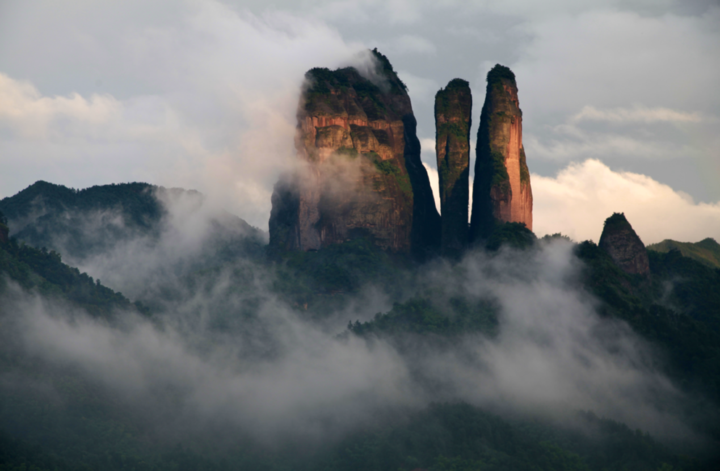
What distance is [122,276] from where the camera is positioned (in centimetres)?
11969

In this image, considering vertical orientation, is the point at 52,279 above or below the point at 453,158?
below

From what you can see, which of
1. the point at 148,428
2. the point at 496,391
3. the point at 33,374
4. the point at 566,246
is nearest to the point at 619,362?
the point at 496,391

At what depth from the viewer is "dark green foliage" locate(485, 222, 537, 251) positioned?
81.8 m

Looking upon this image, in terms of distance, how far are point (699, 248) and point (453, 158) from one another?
1676 inches

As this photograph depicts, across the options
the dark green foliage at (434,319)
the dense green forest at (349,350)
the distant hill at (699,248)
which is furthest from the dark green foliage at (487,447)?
the distant hill at (699,248)

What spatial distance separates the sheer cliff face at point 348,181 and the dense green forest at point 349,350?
3.20 m

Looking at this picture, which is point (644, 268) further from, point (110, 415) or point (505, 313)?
point (110, 415)

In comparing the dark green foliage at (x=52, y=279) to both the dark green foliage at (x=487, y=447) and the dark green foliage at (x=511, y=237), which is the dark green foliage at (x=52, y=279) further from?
the dark green foliage at (x=511, y=237)

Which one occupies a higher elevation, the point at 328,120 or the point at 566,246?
the point at 328,120

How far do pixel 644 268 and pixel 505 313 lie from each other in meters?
16.1

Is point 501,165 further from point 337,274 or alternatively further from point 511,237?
point 337,274

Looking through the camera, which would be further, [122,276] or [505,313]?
[122,276]

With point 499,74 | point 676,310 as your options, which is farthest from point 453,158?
point 676,310

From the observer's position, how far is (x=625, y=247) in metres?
76.2
